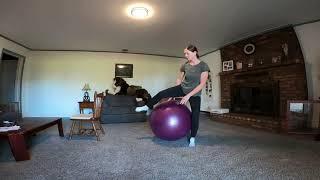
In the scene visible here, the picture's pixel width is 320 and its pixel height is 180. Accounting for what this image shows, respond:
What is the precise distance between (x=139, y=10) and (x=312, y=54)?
10.8ft

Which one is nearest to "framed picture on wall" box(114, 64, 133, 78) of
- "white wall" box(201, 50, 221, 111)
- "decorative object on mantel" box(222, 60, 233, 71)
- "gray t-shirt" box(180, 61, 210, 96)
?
"white wall" box(201, 50, 221, 111)

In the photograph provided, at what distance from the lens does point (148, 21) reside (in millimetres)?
4160

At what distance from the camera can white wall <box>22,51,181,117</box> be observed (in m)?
6.73

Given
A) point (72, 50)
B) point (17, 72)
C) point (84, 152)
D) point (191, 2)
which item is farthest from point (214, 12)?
point (17, 72)

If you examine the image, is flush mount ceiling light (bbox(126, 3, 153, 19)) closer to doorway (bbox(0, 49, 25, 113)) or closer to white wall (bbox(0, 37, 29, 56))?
white wall (bbox(0, 37, 29, 56))

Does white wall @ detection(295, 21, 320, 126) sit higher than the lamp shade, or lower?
higher

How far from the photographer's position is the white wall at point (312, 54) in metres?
4.04

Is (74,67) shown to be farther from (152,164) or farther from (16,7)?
(152,164)

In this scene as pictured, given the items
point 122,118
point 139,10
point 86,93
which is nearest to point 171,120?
point 139,10

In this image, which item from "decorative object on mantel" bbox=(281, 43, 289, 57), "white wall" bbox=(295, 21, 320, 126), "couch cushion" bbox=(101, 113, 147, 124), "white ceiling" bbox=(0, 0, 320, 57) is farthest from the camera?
"couch cushion" bbox=(101, 113, 147, 124)

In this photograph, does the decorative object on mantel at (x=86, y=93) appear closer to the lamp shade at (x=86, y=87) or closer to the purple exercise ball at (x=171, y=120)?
the lamp shade at (x=86, y=87)

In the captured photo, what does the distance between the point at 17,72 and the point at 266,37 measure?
Answer: 6688 mm

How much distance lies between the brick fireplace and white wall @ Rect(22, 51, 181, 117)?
349cm

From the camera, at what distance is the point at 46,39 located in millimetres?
5484
